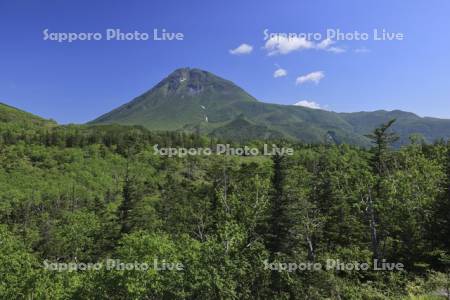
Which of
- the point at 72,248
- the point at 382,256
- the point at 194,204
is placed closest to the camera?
the point at 382,256

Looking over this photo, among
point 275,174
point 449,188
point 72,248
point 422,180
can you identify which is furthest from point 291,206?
point 72,248

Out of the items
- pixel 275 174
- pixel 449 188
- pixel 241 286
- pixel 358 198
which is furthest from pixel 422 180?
pixel 241 286

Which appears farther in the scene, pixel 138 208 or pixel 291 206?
pixel 138 208

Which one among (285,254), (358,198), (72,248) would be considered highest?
(358,198)

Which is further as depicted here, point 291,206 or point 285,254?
point 291,206

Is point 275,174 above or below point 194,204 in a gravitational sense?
above

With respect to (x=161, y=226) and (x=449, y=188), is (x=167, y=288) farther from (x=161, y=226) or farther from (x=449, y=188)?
(x=449, y=188)

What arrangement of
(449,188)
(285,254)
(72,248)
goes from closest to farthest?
(285,254) < (449,188) < (72,248)

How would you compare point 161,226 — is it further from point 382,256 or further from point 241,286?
point 382,256

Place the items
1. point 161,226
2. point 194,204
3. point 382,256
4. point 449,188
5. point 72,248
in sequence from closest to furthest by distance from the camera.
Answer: point 449,188, point 382,256, point 72,248, point 161,226, point 194,204
